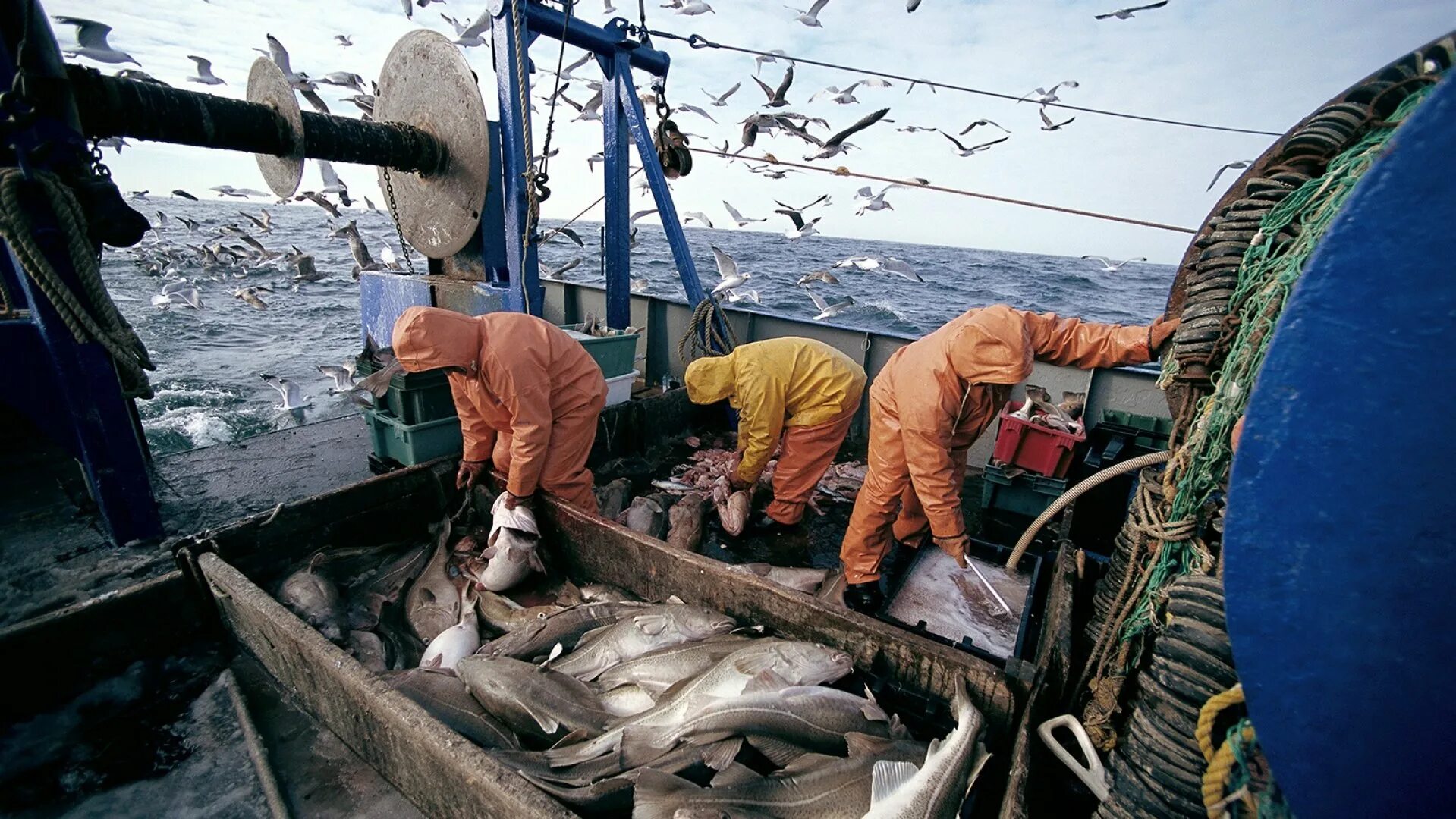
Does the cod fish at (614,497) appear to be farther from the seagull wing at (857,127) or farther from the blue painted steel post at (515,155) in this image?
the seagull wing at (857,127)

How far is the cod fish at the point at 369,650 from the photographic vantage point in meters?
2.79

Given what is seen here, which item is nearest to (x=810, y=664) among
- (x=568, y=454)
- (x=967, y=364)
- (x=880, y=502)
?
(x=880, y=502)

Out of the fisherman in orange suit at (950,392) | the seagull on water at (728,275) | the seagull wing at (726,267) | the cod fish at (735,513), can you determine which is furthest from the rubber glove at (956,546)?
the seagull wing at (726,267)

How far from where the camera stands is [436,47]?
532 centimetres

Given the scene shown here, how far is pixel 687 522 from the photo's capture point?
439 centimetres

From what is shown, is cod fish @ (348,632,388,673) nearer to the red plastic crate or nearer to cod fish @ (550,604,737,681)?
cod fish @ (550,604,737,681)

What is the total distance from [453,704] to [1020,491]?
11.9ft

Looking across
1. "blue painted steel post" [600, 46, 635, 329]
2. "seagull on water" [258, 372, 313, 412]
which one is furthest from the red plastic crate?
"seagull on water" [258, 372, 313, 412]

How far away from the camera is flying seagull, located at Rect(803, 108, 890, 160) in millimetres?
5621

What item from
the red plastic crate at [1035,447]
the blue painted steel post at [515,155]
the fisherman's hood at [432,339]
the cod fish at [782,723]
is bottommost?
the cod fish at [782,723]

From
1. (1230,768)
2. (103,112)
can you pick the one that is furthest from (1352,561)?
(103,112)

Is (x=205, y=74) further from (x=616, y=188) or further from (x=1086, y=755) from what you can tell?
(x=1086, y=755)

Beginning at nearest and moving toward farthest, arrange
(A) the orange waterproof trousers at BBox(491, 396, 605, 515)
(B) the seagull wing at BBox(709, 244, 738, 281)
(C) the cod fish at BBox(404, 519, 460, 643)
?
(C) the cod fish at BBox(404, 519, 460, 643) < (A) the orange waterproof trousers at BBox(491, 396, 605, 515) < (B) the seagull wing at BBox(709, 244, 738, 281)

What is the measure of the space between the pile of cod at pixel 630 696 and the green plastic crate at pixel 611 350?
90.7 inches
